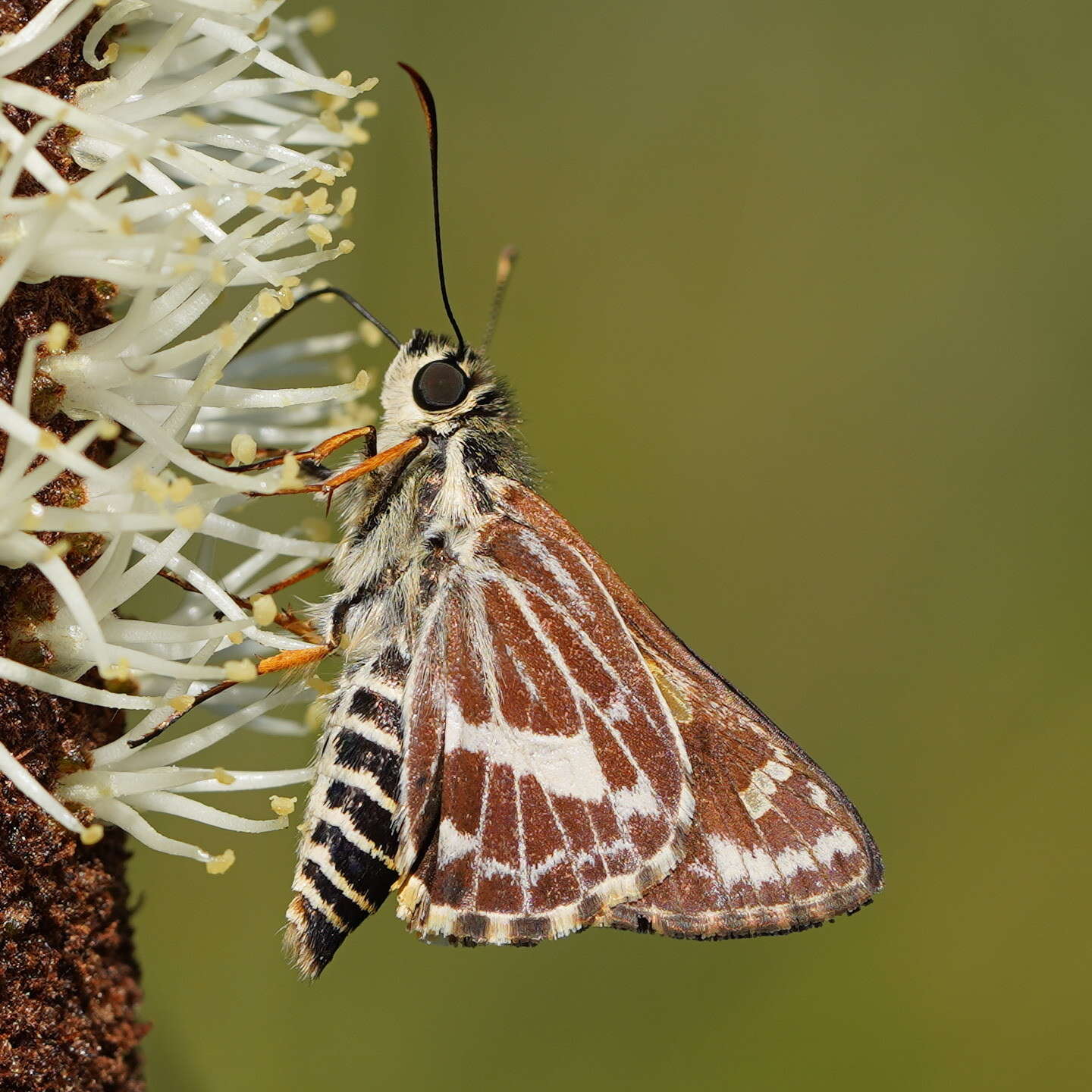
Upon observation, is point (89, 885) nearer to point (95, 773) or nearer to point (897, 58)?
point (95, 773)

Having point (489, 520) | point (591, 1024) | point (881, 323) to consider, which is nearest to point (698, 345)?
point (881, 323)

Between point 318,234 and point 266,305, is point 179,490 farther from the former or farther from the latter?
point 318,234

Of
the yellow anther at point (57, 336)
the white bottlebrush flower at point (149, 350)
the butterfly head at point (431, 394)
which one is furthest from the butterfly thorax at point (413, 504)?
the yellow anther at point (57, 336)

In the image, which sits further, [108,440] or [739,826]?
[739,826]

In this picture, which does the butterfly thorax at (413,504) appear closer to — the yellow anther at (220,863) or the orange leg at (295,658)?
the orange leg at (295,658)

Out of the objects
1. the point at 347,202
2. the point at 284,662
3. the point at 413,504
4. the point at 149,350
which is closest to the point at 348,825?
the point at 284,662

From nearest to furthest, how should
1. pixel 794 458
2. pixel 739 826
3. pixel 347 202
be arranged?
1. pixel 347 202
2. pixel 739 826
3. pixel 794 458

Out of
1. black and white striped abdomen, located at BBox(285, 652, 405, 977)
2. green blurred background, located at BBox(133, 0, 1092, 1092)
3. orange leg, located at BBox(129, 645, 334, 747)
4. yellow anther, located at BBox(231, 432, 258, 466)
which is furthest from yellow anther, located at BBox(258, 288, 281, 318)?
green blurred background, located at BBox(133, 0, 1092, 1092)
